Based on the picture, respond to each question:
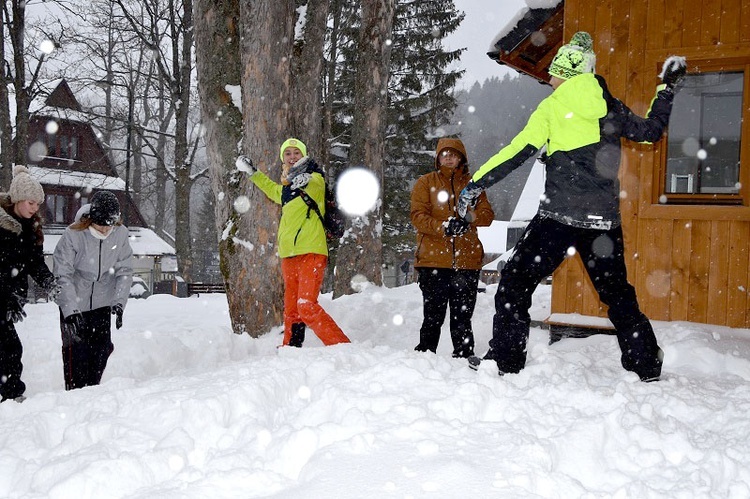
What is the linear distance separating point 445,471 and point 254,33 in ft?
15.1

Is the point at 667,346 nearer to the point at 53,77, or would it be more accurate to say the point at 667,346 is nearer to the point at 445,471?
the point at 445,471

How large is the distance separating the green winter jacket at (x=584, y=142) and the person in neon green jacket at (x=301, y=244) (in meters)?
1.92

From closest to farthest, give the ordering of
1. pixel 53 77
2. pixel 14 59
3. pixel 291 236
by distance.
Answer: pixel 291 236
pixel 14 59
pixel 53 77

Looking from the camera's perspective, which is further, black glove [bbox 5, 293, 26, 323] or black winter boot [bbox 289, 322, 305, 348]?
black winter boot [bbox 289, 322, 305, 348]

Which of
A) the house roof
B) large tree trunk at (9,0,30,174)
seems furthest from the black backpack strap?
large tree trunk at (9,0,30,174)

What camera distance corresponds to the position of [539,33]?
672cm

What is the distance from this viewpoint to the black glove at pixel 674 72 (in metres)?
3.30

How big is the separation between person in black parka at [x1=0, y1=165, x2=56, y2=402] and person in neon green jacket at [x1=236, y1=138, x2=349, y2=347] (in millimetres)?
1626

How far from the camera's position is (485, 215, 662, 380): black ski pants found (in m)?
3.37

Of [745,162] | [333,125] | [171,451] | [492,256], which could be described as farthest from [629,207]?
[492,256]

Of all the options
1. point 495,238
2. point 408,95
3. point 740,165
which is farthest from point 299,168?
point 495,238

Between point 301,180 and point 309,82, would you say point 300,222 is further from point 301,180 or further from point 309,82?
point 309,82

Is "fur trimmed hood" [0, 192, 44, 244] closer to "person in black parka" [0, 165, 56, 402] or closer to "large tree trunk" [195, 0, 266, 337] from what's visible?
"person in black parka" [0, 165, 56, 402]

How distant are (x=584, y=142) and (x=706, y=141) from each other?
3.19 meters
